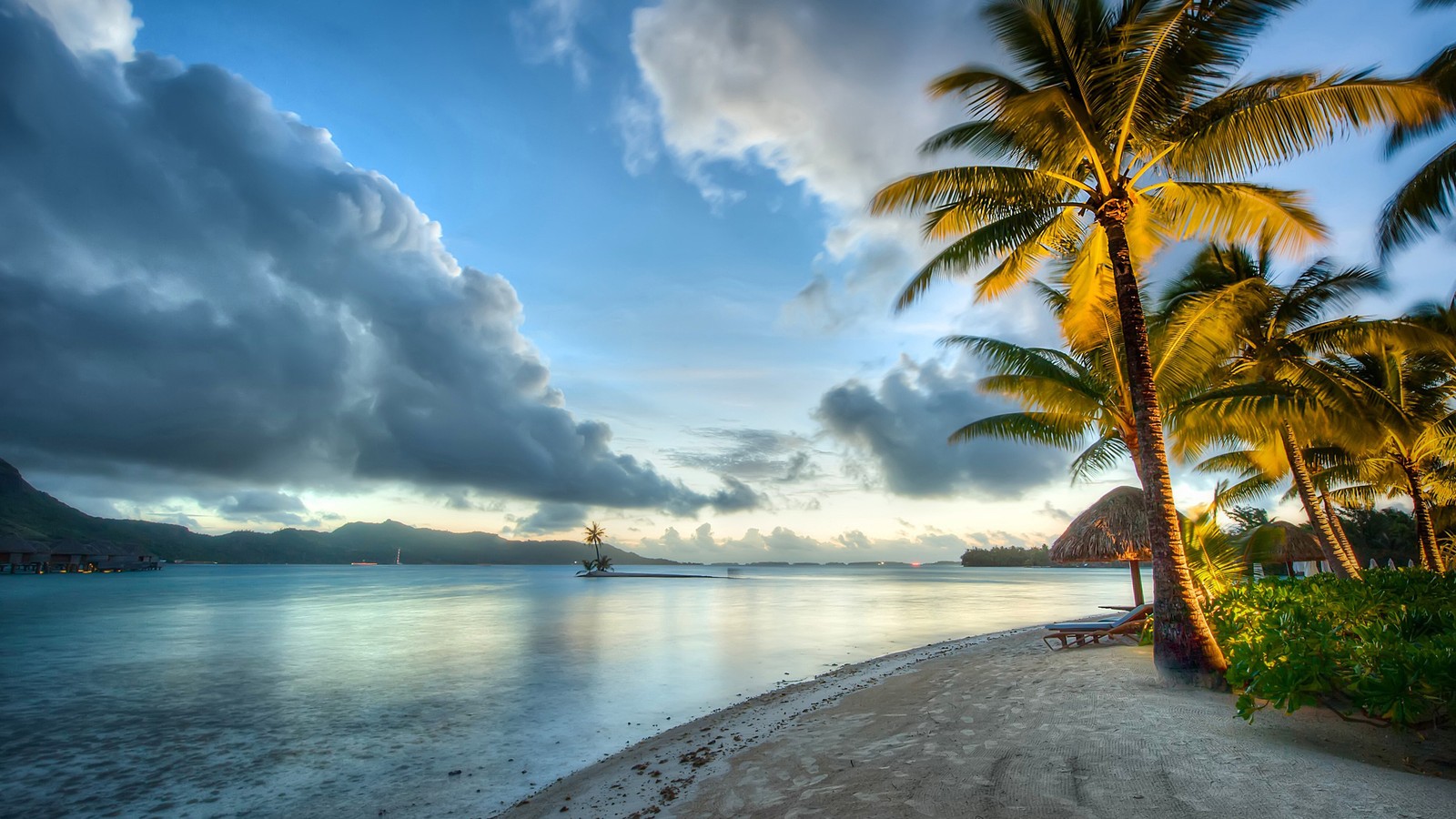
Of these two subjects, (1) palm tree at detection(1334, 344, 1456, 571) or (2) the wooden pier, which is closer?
(1) palm tree at detection(1334, 344, 1456, 571)

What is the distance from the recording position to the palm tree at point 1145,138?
720cm

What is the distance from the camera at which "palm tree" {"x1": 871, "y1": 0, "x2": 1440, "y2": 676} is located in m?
7.20

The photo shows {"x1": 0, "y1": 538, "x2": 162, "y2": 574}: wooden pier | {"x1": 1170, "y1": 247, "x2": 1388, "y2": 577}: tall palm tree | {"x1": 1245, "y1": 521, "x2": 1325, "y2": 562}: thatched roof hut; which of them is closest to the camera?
{"x1": 1170, "y1": 247, "x2": 1388, "y2": 577}: tall palm tree

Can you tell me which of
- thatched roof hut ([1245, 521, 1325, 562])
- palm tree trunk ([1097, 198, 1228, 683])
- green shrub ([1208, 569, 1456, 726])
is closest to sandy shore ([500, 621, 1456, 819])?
green shrub ([1208, 569, 1456, 726])

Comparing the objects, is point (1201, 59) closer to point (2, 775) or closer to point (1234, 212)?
point (1234, 212)

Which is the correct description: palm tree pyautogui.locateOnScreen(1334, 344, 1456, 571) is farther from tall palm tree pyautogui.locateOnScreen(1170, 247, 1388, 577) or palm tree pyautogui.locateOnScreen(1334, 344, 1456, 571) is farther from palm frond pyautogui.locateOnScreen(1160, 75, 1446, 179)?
palm frond pyautogui.locateOnScreen(1160, 75, 1446, 179)

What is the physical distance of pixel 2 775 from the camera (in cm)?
812

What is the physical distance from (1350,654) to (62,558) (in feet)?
448

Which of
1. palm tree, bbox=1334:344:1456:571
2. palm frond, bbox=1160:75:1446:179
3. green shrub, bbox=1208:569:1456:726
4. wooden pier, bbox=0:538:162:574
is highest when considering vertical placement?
palm frond, bbox=1160:75:1446:179

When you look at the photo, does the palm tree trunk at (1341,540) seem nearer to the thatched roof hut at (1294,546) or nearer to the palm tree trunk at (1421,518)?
the palm tree trunk at (1421,518)

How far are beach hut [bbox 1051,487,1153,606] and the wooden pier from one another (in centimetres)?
11010

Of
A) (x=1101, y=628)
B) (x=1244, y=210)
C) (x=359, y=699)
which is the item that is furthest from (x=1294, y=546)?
(x=359, y=699)

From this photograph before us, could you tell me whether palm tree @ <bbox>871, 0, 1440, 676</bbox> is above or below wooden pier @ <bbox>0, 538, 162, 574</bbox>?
above

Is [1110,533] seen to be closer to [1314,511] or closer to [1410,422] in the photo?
[1314,511]
